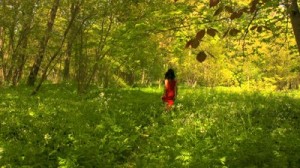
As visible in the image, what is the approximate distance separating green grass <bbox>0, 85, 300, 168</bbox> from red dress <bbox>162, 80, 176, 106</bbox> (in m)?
0.43

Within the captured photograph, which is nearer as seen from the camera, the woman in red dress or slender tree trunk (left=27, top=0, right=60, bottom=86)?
the woman in red dress

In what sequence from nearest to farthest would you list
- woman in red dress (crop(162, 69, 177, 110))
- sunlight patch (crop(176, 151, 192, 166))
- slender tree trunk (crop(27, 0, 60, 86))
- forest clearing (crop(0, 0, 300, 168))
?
sunlight patch (crop(176, 151, 192, 166)), forest clearing (crop(0, 0, 300, 168)), woman in red dress (crop(162, 69, 177, 110)), slender tree trunk (crop(27, 0, 60, 86))

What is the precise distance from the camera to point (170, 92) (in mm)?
15180

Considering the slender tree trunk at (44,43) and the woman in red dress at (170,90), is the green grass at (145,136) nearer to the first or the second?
the woman in red dress at (170,90)

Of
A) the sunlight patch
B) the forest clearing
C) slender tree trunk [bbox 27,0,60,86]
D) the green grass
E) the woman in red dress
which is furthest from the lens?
slender tree trunk [bbox 27,0,60,86]

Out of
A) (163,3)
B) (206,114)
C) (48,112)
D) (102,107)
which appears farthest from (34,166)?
(163,3)

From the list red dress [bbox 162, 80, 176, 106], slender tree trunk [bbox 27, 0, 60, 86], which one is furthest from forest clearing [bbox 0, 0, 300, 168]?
slender tree trunk [bbox 27, 0, 60, 86]

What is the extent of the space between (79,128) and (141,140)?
1.79m

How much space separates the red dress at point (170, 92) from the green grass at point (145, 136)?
16.9 inches

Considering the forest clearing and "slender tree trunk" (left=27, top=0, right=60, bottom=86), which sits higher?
"slender tree trunk" (left=27, top=0, right=60, bottom=86)

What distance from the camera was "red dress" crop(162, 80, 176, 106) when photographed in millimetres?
15133

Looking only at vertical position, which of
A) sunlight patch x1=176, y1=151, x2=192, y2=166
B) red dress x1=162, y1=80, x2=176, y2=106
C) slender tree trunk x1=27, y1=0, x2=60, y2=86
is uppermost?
slender tree trunk x1=27, y1=0, x2=60, y2=86

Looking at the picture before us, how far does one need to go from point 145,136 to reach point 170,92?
13.6ft

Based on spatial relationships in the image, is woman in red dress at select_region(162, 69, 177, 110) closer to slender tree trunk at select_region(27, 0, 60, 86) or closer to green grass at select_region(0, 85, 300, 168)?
green grass at select_region(0, 85, 300, 168)
